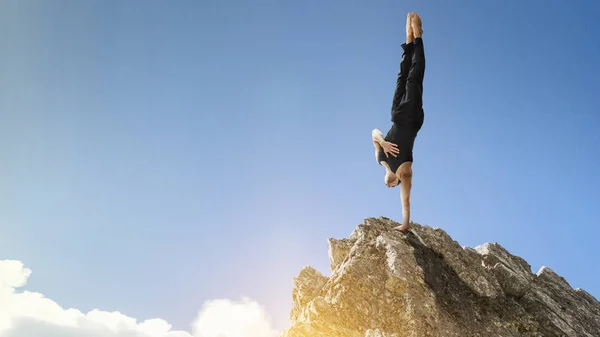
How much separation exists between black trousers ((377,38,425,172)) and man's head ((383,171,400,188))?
0.74ft

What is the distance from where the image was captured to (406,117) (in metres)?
12.3

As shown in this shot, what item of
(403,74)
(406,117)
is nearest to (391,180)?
(406,117)

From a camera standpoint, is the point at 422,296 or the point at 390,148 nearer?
the point at 422,296

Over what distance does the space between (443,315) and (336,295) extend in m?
3.59

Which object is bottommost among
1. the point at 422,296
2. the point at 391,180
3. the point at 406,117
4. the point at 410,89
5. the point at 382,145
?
the point at 422,296

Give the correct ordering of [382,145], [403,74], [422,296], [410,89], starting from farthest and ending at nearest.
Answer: [382,145], [403,74], [422,296], [410,89]

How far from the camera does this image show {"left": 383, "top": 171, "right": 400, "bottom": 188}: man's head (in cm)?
1312

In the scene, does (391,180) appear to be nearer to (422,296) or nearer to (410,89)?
(410,89)

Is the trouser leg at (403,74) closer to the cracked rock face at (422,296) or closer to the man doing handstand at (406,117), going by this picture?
the man doing handstand at (406,117)

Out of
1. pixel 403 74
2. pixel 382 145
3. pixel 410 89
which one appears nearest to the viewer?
pixel 410 89

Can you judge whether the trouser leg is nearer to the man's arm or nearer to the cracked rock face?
the man's arm

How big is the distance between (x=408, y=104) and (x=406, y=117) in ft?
1.47

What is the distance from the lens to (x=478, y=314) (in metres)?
12.3

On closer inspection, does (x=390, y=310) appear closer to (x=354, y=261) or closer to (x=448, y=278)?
(x=354, y=261)
